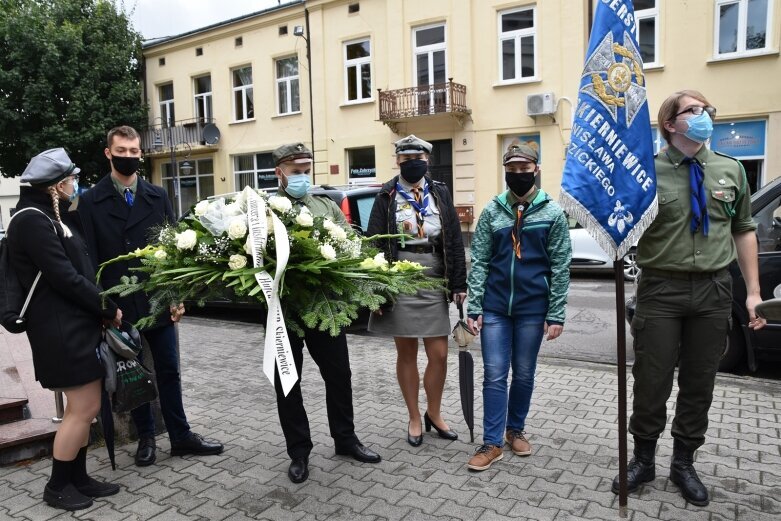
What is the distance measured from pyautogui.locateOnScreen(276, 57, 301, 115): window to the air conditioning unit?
887cm

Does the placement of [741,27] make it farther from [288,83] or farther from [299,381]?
[299,381]

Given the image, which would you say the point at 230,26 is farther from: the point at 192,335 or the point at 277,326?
the point at 277,326

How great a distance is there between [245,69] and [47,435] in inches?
872

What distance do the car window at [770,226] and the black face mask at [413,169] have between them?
3.46 metres

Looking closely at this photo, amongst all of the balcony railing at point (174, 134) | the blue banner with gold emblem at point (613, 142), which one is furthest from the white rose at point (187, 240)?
the balcony railing at point (174, 134)

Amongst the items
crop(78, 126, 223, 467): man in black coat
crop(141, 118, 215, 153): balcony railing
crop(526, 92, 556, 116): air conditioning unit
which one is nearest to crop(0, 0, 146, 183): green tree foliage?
crop(141, 118, 215, 153): balcony railing

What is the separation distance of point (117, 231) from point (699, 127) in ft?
11.3

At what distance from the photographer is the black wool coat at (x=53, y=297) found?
3.38 meters

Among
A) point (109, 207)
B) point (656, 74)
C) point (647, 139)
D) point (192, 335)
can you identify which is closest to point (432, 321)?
point (647, 139)

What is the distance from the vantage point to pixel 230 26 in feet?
79.5

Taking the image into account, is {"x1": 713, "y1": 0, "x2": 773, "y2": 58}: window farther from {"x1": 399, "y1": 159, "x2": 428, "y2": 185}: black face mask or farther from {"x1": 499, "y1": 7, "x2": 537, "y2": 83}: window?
{"x1": 399, "y1": 159, "x2": 428, "y2": 185}: black face mask

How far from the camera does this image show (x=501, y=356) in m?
4.02

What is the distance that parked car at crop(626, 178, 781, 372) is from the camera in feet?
18.5

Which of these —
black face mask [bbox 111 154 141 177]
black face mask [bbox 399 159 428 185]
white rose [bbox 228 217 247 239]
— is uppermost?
black face mask [bbox 111 154 141 177]
